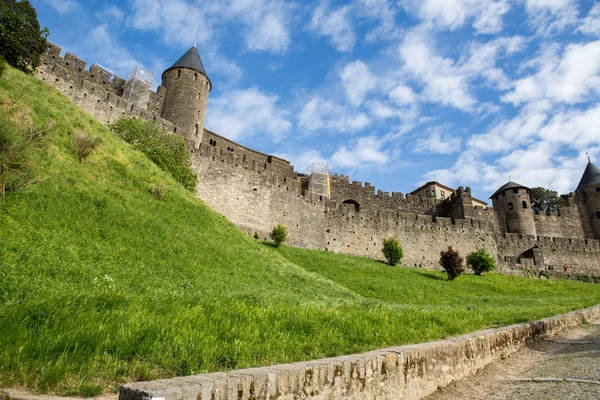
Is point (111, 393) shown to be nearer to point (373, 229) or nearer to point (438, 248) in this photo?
point (373, 229)

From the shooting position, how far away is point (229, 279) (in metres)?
9.77

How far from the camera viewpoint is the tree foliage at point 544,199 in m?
52.2

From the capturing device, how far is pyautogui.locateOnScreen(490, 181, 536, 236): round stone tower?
39.7 metres

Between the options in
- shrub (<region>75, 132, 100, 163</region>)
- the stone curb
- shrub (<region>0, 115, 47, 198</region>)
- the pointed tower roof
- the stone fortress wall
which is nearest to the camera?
the stone curb

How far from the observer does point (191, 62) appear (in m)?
30.5

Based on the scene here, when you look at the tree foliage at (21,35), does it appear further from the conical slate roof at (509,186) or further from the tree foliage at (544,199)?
the tree foliage at (544,199)

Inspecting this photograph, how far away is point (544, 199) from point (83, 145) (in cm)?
5958

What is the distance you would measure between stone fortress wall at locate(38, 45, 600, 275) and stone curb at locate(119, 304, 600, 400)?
1985 cm

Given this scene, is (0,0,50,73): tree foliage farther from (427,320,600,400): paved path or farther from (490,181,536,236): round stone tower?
(490,181,536,236): round stone tower

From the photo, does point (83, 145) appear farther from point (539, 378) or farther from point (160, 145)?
point (539, 378)

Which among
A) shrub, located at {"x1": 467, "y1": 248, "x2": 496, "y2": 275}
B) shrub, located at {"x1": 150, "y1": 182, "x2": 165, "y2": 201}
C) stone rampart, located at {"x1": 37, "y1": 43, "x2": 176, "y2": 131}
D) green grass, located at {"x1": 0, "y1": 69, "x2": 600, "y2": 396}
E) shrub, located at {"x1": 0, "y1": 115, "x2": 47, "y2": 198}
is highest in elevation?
stone rampart, located at {"x1": 37, "y1": 43, "x2": 176, "y2": 131}

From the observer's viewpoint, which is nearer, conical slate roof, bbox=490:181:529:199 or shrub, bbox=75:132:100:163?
shrub, bbox=75:132:100:163

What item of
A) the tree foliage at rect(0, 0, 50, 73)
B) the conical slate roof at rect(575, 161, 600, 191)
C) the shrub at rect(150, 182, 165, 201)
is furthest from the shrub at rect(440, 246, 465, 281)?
the conical slate roof at rect(575, 161, 600, 191)

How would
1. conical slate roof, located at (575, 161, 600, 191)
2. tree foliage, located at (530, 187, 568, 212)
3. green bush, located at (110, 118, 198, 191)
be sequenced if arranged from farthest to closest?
tree foliage, located at (530, 187, 568, 212)
conical slate roof, located at (575, 161, 600, 191)
green bush, located at (110, 118, 198, 191)
